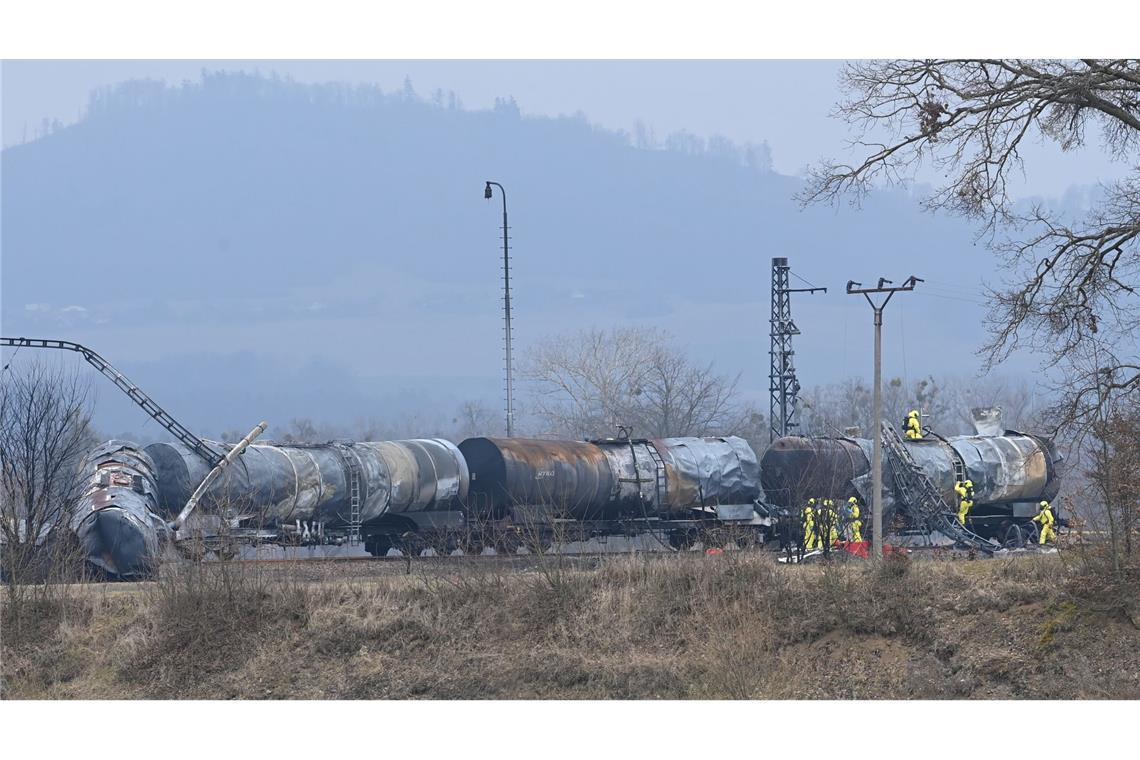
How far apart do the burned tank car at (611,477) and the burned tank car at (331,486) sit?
0.91 metres

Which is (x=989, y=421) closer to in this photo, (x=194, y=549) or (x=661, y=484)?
(x=661, y=484)

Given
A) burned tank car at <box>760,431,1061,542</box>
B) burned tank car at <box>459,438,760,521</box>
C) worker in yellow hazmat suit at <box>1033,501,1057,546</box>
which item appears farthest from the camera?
burned tank car at <box>760,431,1061,542</box>

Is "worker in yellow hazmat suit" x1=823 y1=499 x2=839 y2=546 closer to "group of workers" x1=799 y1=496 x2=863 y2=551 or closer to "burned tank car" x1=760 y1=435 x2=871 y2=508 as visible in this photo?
"group of workers" x1=799 y1=496 x2=863 y2=551

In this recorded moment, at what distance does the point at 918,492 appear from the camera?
1396 inches

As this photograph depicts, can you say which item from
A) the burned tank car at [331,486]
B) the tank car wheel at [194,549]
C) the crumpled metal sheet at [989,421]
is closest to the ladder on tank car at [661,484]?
the burned tank car at [331,486]

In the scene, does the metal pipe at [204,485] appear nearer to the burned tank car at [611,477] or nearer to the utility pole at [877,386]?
the burned tank car at [611,477]

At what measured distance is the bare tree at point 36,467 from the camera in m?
25.0

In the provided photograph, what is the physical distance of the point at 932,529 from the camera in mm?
35656

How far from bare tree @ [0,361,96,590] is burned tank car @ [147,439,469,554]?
2175 mm

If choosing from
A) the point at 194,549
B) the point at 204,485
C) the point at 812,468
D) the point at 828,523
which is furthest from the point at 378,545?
the point at 828,523

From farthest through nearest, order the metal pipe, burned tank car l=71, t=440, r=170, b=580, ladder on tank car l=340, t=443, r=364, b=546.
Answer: ladder on tank car l=340, t=443, r=364, b=546, the metal pipe, burned tank car l=71, t=440, r=170, b=580

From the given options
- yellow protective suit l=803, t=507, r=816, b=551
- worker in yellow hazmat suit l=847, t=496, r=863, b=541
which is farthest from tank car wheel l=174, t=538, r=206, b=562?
worker in yellow hazmat suit l=847, t=496, r=863, b=541

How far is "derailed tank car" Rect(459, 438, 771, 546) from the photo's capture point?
104 feet

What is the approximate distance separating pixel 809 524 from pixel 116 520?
16120 millimetres
